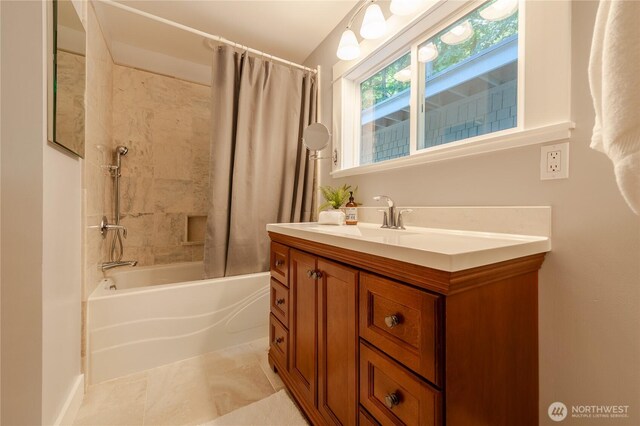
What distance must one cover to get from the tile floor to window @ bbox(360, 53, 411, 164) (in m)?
1.51

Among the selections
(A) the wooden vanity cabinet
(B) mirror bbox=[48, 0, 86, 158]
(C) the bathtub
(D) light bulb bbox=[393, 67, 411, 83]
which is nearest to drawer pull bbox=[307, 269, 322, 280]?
(A) the wooden vanity cabinet

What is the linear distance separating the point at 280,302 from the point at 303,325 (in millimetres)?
254

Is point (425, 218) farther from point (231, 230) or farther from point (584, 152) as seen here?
point (231, 230)

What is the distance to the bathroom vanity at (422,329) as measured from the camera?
603mm

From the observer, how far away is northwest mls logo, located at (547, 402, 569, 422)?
84 centimetres

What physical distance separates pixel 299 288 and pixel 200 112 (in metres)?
2.14

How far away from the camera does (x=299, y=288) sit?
3.78ft

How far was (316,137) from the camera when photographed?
1943mm

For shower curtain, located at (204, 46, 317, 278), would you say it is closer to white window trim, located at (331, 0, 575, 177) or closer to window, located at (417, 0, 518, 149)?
white window trim, located at (331, 0, 575, 177)

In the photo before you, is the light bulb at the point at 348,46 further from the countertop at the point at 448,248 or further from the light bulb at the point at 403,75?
the countertop at the point at 448,248

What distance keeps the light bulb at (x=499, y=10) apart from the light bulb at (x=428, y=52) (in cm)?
24

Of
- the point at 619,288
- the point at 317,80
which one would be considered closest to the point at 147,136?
the point at 317,80

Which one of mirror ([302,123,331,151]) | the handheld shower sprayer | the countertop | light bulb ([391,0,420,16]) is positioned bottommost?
the countertop

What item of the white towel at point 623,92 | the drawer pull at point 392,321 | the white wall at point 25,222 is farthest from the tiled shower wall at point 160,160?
the white towel at point 623,92
